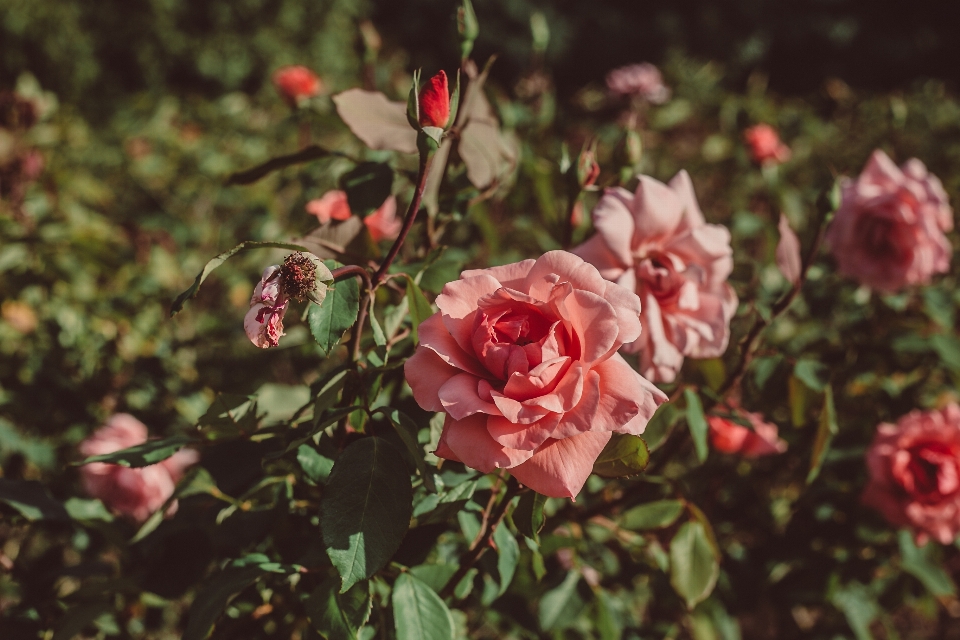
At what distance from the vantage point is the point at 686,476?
1333 millimetres

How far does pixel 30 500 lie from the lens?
0.80 metres

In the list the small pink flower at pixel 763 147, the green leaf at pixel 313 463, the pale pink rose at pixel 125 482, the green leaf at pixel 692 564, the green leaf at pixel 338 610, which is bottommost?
the pale pink rose at pixel 125 482

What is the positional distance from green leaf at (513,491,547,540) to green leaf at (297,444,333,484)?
19 centimetres

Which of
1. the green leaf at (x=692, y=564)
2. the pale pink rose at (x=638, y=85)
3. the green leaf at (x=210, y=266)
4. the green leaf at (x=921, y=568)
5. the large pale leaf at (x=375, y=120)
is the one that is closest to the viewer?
the green leaf at (x=210, y=266)

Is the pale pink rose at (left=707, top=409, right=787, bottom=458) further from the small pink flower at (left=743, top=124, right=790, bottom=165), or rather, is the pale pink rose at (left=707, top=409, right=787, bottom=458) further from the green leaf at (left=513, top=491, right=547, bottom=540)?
the small pink flower at (left=743, top=124, right=790, bottom=165)

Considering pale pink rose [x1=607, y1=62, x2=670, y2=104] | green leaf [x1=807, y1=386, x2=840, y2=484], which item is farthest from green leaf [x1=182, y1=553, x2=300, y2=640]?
pale pink rose [x1=607, y1=62, x2=670, y2=104]

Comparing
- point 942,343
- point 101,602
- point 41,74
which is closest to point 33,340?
point 101,602

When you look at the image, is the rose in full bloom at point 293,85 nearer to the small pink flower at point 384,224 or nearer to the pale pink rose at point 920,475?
the small pink flower at point 384,224

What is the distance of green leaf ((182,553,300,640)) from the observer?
0.62 metres

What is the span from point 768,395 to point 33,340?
1.35 metres

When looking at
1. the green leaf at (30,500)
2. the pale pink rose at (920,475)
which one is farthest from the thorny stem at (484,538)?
the pale pink rose at (920,475)

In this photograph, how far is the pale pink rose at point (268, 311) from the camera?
1.72 feet

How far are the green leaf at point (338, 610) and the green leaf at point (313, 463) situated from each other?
96 millimetres

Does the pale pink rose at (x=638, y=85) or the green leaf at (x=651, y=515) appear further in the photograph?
the pale pink rose at (x=638, y=85)
